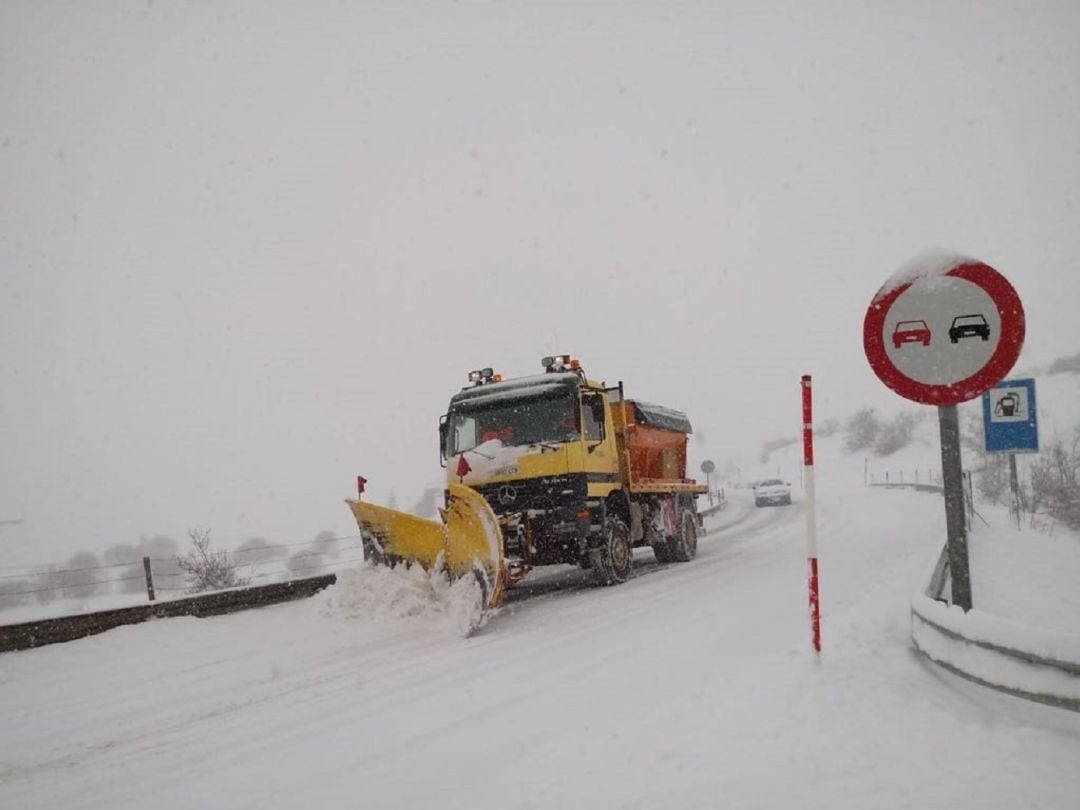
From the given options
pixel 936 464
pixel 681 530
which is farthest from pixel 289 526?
pixel 936 464

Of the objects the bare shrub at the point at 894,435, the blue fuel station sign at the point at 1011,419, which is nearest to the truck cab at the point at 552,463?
the blue fuel station sign at the point at 1011,419

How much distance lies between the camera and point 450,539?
7.87m

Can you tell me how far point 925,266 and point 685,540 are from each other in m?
10.1

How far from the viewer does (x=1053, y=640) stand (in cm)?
279

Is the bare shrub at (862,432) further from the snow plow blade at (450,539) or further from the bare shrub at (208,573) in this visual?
the snow plow blade at (450,539)

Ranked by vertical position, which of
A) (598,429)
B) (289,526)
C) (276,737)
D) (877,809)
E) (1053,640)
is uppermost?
(598,429)

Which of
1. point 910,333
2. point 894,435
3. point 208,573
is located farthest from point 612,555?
point 894,435

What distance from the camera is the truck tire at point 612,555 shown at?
9.54 meters

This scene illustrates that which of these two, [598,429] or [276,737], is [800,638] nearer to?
[276,737]

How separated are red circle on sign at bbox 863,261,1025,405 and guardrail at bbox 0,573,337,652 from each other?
28.6 ft

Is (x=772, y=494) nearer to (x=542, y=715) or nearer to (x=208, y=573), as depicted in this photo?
(x=208, y=573)

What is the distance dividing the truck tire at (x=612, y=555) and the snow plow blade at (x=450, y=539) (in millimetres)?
2328

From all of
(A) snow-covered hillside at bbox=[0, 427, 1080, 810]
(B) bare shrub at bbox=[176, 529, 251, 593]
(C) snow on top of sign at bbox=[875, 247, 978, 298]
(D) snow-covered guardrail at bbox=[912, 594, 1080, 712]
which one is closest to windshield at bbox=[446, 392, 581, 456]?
(A) snow-covered hillside at bbox=[0, 427, 1080, 810]

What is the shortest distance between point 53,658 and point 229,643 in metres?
1.71
